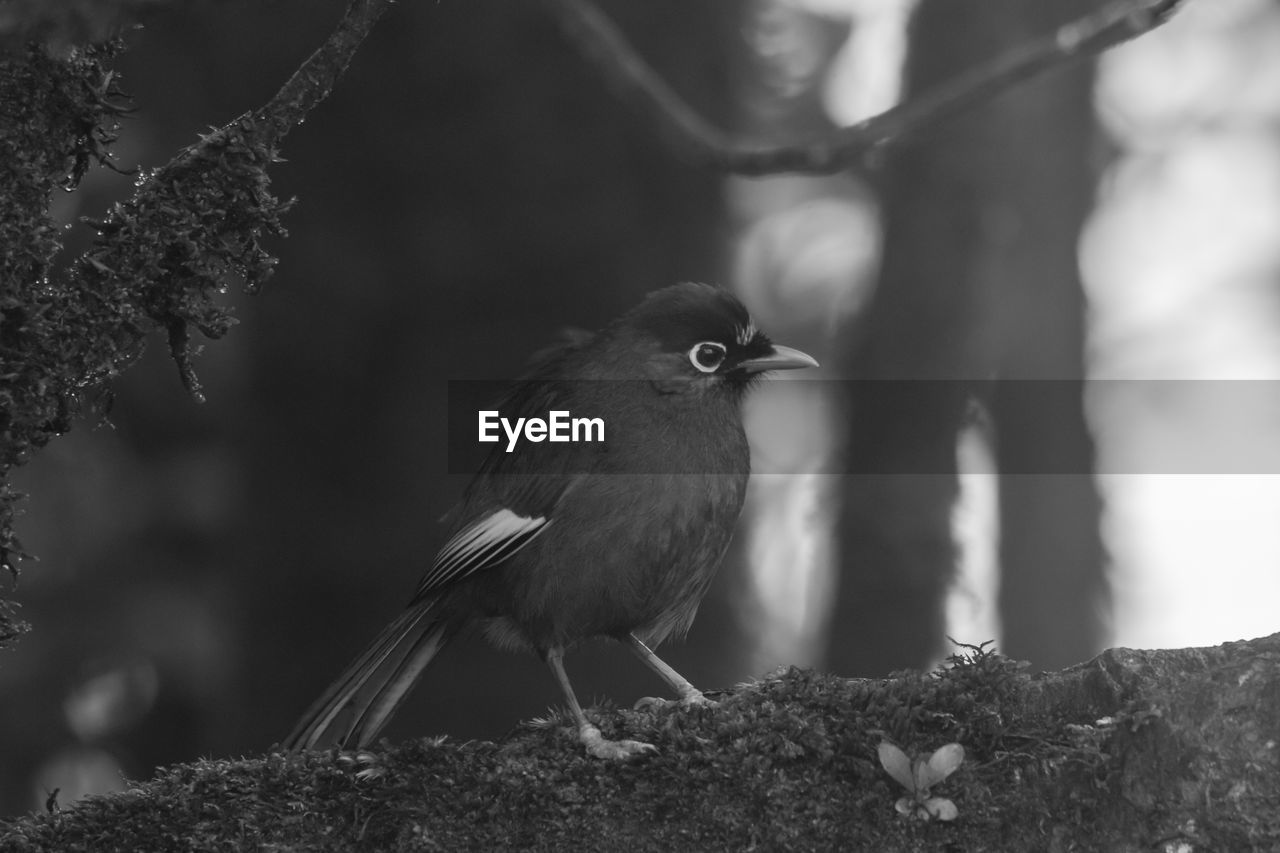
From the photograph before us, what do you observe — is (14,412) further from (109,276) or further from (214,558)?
(214,558)

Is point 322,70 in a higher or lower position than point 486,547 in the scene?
higher

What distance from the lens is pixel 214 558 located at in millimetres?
6168

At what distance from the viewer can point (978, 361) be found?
6984mm

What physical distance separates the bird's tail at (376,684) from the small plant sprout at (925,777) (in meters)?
1.85

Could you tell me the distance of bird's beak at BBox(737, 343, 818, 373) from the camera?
198 inches

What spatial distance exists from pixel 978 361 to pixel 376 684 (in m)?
3.83

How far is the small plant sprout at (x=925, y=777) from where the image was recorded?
2.80 meters

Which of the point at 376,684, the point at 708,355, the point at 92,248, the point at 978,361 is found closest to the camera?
the point at 92,248

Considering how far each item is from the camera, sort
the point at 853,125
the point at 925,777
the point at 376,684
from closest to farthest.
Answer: the point at 853,125 < the point at 925,777 < the point at 376,684

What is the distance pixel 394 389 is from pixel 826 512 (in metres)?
2.29

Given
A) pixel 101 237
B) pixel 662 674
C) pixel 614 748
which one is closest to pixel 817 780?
pixel 614 748

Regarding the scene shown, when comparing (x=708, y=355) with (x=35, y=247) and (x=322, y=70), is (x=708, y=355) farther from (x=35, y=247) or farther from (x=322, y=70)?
(x=35, y=247)

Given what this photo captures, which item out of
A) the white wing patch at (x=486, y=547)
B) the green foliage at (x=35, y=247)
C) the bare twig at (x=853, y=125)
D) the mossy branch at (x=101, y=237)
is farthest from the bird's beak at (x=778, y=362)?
the bare twig at (x=853, y=125)

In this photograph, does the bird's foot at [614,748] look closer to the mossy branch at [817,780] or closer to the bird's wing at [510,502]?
the mossy branch at [817,780]
